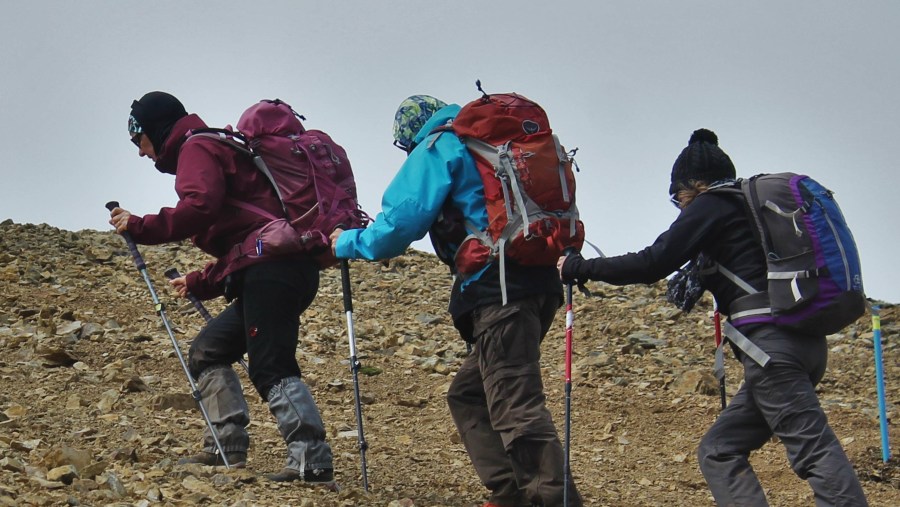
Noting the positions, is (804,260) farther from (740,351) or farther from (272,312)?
(272,312)

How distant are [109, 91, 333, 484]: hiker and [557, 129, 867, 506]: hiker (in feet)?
6.06

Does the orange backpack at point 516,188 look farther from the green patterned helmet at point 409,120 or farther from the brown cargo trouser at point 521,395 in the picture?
the green patterned helmet at point 409,120

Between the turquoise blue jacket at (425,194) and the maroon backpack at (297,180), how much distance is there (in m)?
0.76

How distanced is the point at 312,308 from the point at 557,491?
1132cm

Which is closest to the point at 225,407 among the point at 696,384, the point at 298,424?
the point at 298,424

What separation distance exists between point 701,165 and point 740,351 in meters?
1.02

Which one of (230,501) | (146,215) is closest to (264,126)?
(146,215)

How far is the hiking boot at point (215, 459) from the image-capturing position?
7.66 meters

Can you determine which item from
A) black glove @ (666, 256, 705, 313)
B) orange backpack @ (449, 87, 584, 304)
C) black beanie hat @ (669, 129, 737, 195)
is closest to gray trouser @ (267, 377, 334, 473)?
orange backpack @ (449, 87, 584, 304)

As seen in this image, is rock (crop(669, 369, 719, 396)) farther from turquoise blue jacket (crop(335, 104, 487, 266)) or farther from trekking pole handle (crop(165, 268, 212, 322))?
turquoise blue jacket (crop(335, 104, 487, 266))

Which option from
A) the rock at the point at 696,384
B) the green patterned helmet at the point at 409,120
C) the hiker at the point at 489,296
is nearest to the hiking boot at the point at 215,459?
the hiker at the point at 489,296

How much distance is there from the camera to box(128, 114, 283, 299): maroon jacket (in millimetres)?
7184

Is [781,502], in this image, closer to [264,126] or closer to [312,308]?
[264,126]

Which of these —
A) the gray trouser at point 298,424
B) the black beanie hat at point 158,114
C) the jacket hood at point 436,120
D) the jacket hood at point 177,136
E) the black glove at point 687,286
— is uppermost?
the black beanie hat at point 158,114
